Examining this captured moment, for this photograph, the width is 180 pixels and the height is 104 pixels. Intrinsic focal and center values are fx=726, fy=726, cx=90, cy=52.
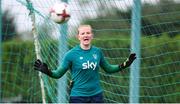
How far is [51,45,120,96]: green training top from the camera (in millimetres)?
7602

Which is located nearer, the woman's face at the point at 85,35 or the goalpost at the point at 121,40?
the woman's face at the point at 85,35

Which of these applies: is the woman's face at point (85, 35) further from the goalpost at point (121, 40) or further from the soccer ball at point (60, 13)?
the goalpost at point (121, 40)

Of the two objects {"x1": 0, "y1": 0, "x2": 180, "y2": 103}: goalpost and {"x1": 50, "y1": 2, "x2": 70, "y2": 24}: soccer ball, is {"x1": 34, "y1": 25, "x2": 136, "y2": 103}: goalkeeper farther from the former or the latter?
{"x1": 0, "y1": 0, "x2": 180, "y2": 103}: goalpost

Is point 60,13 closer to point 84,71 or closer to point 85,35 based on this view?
point 85,35

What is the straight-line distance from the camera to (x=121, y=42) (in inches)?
375

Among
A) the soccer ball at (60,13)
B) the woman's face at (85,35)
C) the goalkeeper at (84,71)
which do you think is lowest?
the goalkeeper at (84,71)

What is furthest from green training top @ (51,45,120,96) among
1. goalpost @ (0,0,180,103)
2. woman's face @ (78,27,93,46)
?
goalpost @ (0,0,180,103)

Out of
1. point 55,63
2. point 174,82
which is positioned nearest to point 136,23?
point 174,82

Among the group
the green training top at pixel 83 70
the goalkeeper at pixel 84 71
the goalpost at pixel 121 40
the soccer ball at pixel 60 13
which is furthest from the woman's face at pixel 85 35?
the goalpost at pixel 121 40

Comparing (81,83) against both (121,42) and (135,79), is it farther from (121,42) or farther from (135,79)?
(121,42)

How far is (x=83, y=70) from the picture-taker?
25.0 ft

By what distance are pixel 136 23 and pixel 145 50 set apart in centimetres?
105

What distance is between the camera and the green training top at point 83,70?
24.9 feet

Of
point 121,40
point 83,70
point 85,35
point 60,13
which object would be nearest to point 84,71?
point 83,70
